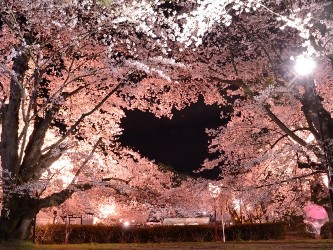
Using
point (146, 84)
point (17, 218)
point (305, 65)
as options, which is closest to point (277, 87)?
point (305, 65)

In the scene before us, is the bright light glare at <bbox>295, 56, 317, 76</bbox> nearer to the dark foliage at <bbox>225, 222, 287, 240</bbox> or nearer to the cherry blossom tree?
the cherry blossom tree

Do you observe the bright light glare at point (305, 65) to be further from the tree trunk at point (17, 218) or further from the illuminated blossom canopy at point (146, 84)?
the tree trunk at point (17, 218)

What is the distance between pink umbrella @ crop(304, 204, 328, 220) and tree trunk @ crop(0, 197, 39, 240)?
1696 centimetres

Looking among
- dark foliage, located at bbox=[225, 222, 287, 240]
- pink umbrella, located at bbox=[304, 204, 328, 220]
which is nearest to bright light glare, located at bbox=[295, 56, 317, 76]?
dark foliage, located at bbox=[225, 222, 287, 240]

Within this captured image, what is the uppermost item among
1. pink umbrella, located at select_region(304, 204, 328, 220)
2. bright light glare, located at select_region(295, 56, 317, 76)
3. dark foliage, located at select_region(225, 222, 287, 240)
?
bright light glare, located at select_region(295, 56, 317, 76)

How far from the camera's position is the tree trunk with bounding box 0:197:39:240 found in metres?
11.9

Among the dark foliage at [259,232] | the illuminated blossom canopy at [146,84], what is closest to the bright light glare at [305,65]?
the illuminated blossom canopy at [146,84]

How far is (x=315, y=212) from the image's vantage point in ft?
79.5

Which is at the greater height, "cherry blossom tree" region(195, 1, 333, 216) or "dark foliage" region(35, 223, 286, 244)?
"cherry blossom tree" region(195, 1, 333, 216)

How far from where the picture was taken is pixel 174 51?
49.7 feet

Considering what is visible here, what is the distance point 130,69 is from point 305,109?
252 inches

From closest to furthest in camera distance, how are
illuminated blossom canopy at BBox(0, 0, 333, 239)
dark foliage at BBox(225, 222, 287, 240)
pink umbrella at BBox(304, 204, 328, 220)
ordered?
illuminated blossom canopy at BBox(0, 0, 333, 239), dark foliage at BBox(225, 222, 287, 240), pink umbrella at BBox(304, 204, 328, 220)

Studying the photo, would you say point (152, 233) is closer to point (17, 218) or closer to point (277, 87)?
point (17, 218)

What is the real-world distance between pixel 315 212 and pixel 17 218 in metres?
18.0
